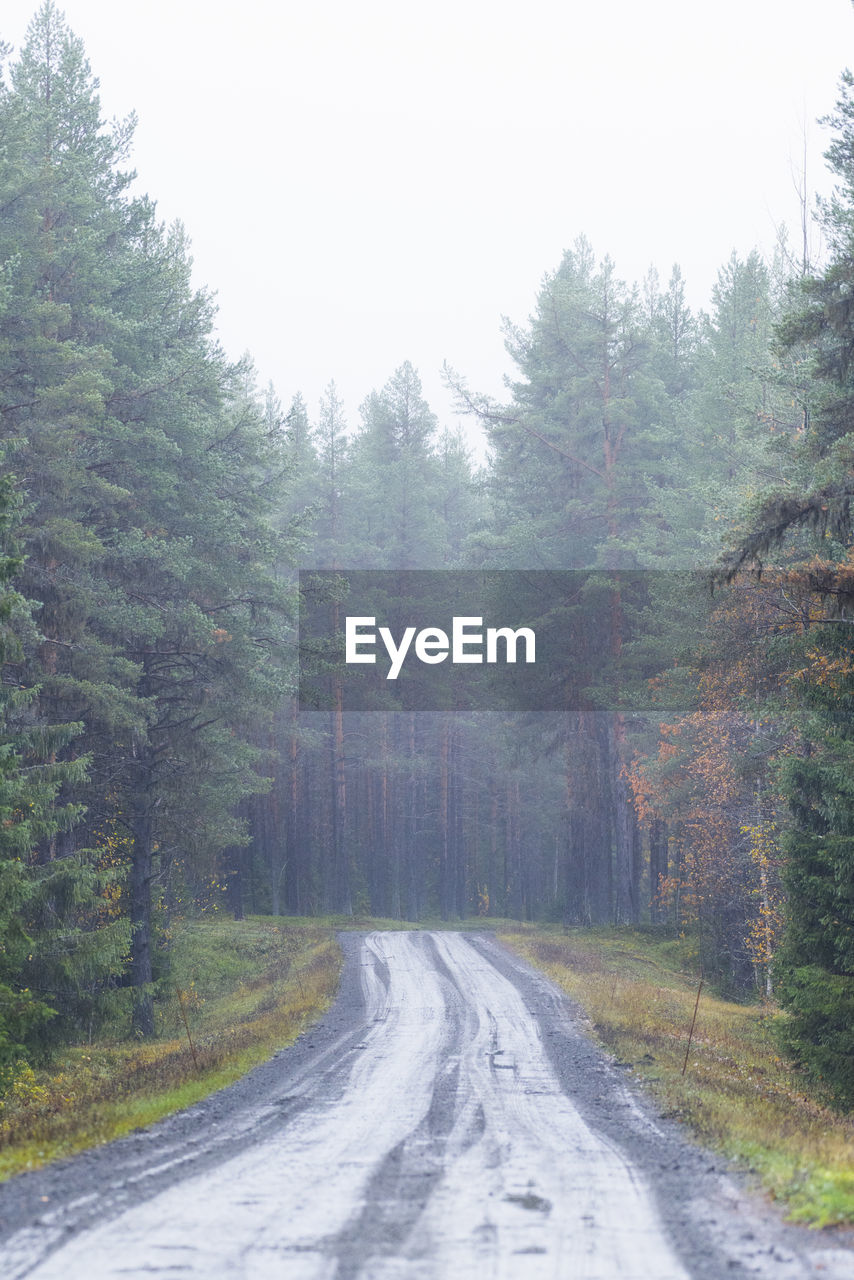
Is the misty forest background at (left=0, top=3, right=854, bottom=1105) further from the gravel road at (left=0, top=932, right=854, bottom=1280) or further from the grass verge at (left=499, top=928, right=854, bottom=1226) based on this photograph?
the gravel road at (left=0, top=932, right=854, bottom=1280)


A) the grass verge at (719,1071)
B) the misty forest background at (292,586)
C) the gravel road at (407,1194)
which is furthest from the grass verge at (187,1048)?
the grass verge at (719,1071)

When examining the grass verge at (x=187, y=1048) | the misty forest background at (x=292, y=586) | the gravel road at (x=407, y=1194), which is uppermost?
the misty forest background at (x=292, y=586)

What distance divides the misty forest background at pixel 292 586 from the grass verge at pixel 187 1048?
856 mm

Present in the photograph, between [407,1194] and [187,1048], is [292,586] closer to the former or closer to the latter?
[187,1048]

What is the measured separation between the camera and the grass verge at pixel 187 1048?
35.1 feet

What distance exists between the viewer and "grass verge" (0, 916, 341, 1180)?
1069 cm

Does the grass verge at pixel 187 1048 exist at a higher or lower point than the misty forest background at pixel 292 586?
lower

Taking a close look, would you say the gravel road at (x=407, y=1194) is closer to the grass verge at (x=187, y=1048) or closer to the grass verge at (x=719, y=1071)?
the grass verge at (x=719, y=1071)

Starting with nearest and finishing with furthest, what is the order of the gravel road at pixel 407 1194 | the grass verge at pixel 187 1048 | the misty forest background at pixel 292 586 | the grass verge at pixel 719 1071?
the gravel road at pixel 407 1194 < the grass verge at pixel 719 1071 < the grass verge at pixel 187 1048 < the misty forest background at pixel 292 586

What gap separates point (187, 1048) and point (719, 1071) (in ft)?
27.2

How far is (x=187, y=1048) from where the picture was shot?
17531mm

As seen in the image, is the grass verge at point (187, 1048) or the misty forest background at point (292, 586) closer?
the grass verge at point (187, 1048)

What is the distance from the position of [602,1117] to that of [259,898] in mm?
46785

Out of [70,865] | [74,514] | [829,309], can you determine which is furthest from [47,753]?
[829,309]
